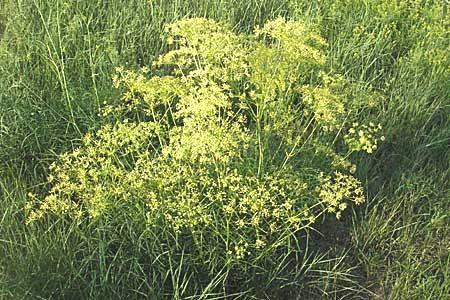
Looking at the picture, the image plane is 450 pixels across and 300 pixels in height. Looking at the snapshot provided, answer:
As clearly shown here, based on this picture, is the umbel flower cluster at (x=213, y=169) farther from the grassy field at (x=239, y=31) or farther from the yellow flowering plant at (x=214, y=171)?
the grassy field at (x=239, y=31)

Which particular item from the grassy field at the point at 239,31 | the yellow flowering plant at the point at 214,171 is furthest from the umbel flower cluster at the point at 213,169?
the grassy field at the point at 239,31

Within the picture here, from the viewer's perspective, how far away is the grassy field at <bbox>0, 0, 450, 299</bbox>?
2457 mm

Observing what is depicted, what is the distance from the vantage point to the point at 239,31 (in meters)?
3.71

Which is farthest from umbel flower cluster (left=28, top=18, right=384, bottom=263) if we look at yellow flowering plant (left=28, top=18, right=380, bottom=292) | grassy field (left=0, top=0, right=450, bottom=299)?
grassy field (left=0, top=0, right=450, bottom=299)

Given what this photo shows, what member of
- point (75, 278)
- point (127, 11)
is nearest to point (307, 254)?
point (75, 278)

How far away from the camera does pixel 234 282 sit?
2543 millimetres

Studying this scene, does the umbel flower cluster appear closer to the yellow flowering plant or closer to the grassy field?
the yellow flowering plant

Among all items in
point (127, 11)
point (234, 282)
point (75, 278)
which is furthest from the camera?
point (127, 11)

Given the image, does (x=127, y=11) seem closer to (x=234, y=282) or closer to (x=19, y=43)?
(x=19, y=43)

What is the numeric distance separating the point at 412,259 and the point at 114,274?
3.92ft

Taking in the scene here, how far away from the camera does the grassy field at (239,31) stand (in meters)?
2.46

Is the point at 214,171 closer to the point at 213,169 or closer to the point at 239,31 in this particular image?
the point at 213,169

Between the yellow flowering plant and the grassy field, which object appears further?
the grassy field

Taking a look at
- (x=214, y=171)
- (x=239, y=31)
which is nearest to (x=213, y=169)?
(x=214, y=171)
